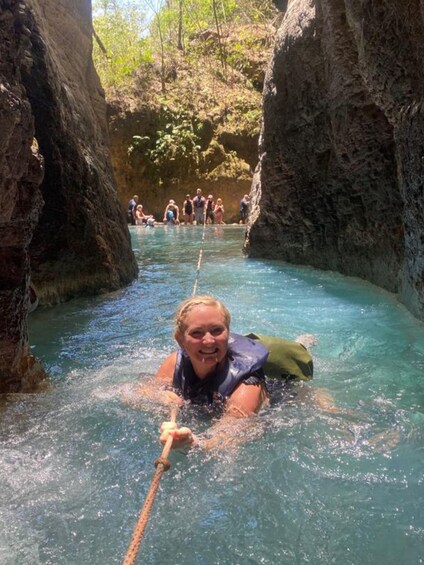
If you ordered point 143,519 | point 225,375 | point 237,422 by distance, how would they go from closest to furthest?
point 143,519
point 237,422
point 225,375

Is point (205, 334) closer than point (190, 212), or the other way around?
point (205, 334)

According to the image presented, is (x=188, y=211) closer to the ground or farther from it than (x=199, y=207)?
closer to the ground

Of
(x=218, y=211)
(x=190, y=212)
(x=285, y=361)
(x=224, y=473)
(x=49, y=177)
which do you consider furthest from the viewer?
(x=190, y=212)

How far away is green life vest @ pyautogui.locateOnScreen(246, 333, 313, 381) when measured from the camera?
146 inches

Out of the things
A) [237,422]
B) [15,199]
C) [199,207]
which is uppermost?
[15,199]

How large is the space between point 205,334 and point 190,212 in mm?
22577

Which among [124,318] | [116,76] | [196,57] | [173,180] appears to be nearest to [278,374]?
[124,318]

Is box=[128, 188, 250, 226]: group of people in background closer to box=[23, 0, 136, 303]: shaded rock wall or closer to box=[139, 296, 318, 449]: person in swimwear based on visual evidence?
box=[23, 0, 136, 303]: shaded rock wall

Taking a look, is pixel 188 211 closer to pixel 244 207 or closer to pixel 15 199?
pixel 244 207

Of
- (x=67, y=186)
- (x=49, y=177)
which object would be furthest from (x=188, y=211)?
(x=49, y=177)

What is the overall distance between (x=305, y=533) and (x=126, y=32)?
33.6 m

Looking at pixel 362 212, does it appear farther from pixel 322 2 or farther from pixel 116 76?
pixel 116 76

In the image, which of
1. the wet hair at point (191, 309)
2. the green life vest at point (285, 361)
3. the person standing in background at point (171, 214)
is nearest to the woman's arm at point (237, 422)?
the wet hair at point (191, 309)

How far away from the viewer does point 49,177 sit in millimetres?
7484
